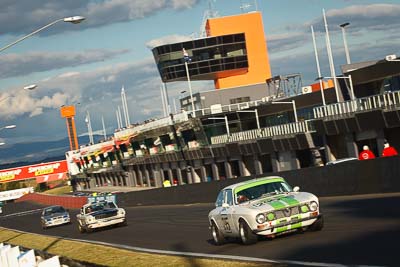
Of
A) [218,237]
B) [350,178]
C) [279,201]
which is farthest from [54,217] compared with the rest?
[279,201]

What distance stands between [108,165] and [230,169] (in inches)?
2195

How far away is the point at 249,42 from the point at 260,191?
95236mm

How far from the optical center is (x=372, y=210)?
789 inches

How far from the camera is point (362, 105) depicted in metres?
51.2

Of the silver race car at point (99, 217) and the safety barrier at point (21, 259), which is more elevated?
the safety barrier at point (21, 259)

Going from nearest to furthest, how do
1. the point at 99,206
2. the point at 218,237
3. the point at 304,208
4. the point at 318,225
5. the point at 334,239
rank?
the point at 334,239 → the point at 304,208 → the point at 318,225 → the point at 218,237 → the point at 99,206

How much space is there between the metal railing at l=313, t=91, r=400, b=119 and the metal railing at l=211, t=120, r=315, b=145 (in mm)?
2395

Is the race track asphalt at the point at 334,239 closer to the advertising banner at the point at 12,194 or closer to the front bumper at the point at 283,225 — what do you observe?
the front bumper at the point at 283,225

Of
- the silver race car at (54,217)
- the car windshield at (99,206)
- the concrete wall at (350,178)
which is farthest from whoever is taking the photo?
the silver race car at (54,217)

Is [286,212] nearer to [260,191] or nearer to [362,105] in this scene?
[260,191]

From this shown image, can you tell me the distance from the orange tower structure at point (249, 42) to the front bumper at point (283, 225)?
3590 inches

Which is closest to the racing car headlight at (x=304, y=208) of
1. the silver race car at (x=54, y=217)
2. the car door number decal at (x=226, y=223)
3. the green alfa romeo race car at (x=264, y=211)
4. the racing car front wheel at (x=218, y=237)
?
the green alfa romeo race car at (x=264, y=211)

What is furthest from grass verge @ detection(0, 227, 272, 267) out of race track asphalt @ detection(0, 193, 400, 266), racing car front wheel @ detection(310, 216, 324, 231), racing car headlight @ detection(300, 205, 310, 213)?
racing car front wheel @ detection(310, 216, 324, 231)

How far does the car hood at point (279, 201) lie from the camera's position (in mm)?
15719
